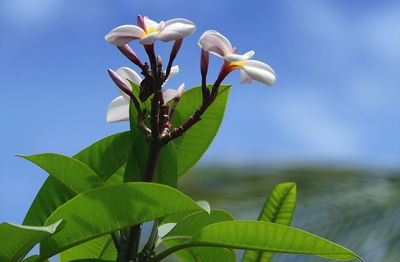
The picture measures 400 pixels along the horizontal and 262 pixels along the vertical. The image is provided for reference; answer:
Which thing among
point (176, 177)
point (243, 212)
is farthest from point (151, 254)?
Answer: point (243, 212)

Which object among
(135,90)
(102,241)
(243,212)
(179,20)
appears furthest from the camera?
(243,212)

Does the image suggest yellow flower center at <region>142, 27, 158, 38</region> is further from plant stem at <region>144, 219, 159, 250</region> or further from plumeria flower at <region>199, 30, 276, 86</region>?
plant stem at <region>144, 219, 159, 250</region>

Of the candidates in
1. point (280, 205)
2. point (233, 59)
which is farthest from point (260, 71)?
point (280, 205)

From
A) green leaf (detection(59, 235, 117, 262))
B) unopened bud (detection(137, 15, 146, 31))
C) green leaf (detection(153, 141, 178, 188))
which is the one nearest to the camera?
unopened bud (detection(137, 15, 146, 31))

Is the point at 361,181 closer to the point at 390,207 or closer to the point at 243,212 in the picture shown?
the point at 390,207

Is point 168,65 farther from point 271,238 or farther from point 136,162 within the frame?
point 271,238

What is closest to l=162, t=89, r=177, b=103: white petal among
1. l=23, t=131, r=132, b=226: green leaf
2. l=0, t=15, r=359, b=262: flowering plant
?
l=0, t=15, r=359, b=262: flowering plant

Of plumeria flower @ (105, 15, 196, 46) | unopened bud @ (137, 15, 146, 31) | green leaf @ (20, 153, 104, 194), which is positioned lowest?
green leaf @ (20, 153, 104, 194)
